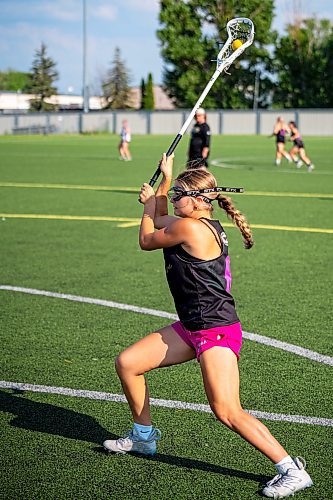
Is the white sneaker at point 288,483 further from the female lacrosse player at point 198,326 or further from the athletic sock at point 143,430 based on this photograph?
the athletic sock at point 143,430

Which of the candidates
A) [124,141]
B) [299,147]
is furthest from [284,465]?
[124,141]

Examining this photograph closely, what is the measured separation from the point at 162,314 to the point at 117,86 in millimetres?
114573

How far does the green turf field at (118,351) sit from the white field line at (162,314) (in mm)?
63

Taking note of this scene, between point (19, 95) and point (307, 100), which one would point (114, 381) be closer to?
point (307, 100)

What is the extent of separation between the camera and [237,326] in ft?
15.4

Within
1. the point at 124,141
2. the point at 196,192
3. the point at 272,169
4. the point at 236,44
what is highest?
the point at 236,44

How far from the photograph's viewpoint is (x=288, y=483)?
14.5ft

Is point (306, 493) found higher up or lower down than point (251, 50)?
lower down

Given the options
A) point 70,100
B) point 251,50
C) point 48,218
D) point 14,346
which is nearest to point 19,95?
point 70,100

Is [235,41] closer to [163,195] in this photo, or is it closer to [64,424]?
[163,195]

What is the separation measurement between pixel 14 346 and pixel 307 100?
9207 cm

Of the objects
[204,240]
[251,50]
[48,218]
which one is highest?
[251,50]

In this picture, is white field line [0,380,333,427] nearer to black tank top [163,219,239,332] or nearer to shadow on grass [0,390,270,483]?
shadow on grass [0,390,270,483]

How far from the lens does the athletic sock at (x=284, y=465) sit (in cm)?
445
